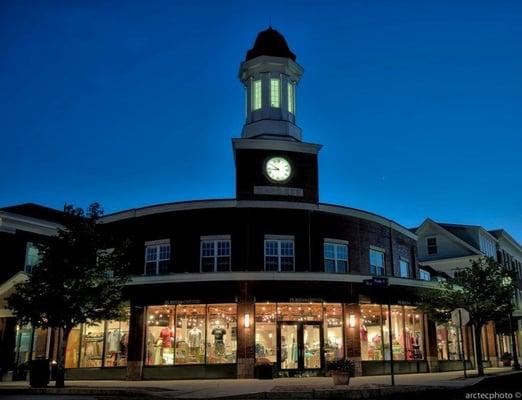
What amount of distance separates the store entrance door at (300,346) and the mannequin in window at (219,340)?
2677 mm

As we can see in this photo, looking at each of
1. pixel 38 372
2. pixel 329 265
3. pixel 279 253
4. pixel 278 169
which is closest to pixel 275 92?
pixel 278 169

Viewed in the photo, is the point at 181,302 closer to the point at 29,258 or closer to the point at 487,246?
the point at 29,258

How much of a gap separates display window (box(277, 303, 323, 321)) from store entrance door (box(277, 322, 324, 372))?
26 centimetres

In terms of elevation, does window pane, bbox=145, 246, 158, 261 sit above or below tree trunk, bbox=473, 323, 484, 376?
above

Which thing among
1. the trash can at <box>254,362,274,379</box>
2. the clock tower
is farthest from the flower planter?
the clock tower

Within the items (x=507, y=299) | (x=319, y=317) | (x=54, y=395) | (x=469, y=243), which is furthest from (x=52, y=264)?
(x=469, y=243)

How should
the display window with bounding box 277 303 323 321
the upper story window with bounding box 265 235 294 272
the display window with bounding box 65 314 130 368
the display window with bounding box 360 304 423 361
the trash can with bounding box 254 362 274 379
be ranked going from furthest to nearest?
the upper story window with bounding box 265 235 294 272
the display window with bounding box 360 304 423 361
the display window with bounding box 65 314 130 368
the display window with bounding box 277 303 323 321
the trash can with bounding box 254 362 274 379

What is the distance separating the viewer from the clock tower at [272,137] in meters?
32.2

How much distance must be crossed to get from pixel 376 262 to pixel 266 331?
944cm

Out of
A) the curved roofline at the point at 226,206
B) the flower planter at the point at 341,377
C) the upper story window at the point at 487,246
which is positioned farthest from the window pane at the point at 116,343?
the upper story window at the point at 487,246

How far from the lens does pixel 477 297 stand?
99.5 ft

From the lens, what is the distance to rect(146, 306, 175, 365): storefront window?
2858 centimetres

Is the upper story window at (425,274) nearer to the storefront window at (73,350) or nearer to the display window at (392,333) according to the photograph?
the display window at (392,333)

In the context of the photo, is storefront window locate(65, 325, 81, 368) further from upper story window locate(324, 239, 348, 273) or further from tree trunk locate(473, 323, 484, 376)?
tree trunk locate(473, 323, 484, 376)
